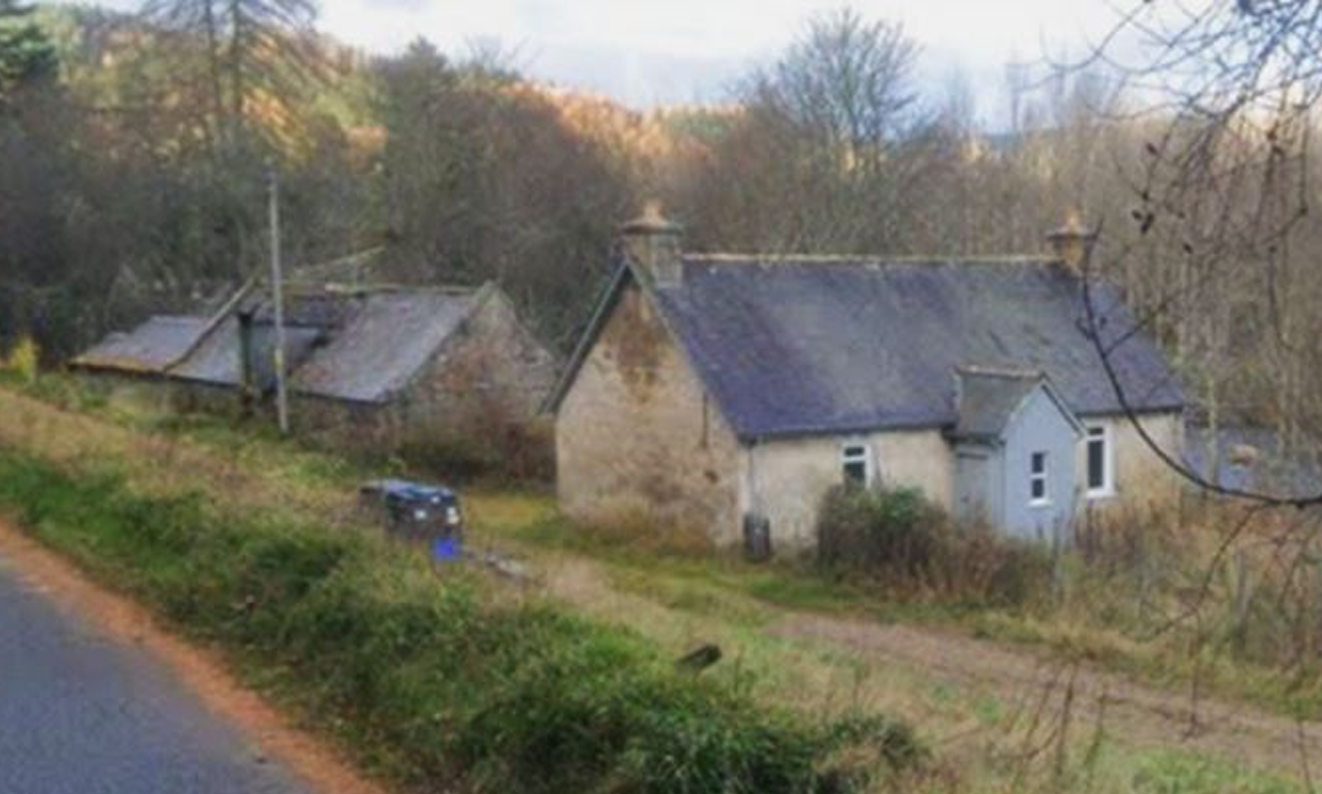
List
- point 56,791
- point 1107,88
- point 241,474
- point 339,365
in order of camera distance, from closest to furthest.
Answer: point 1107,88 < point 56,791 < point 241,474 < point 339,365

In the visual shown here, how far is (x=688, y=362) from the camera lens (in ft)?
94.4

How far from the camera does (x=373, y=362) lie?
129 ft

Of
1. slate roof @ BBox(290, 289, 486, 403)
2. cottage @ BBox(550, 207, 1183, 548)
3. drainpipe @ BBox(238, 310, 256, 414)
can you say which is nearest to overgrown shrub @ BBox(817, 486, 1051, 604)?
cottage @ BBox(550, 207, 1183, 548)

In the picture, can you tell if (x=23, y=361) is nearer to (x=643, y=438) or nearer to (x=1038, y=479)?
(x=643, y=438)

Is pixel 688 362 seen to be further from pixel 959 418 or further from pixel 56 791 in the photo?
pixel 56 791

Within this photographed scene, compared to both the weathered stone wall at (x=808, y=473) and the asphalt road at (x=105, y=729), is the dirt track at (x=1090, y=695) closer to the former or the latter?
the weathered stone wall at (x=808, y=473)

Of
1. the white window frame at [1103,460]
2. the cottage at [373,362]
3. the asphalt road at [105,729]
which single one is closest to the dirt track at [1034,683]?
the asphalt road at [105,729]

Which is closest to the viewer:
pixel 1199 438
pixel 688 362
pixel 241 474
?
pixel 241 474

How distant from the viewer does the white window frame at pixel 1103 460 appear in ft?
102

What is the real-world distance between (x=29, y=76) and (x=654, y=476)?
3296cm

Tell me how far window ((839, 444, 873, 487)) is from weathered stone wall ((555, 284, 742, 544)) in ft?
7.18

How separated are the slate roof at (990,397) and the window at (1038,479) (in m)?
0.99

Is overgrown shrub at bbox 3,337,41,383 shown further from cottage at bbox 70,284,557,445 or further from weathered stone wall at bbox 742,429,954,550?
weathered stone wall at bbox 742,429,954,550

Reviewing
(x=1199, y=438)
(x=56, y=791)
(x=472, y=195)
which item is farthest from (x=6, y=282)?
(x=56, y=791)
